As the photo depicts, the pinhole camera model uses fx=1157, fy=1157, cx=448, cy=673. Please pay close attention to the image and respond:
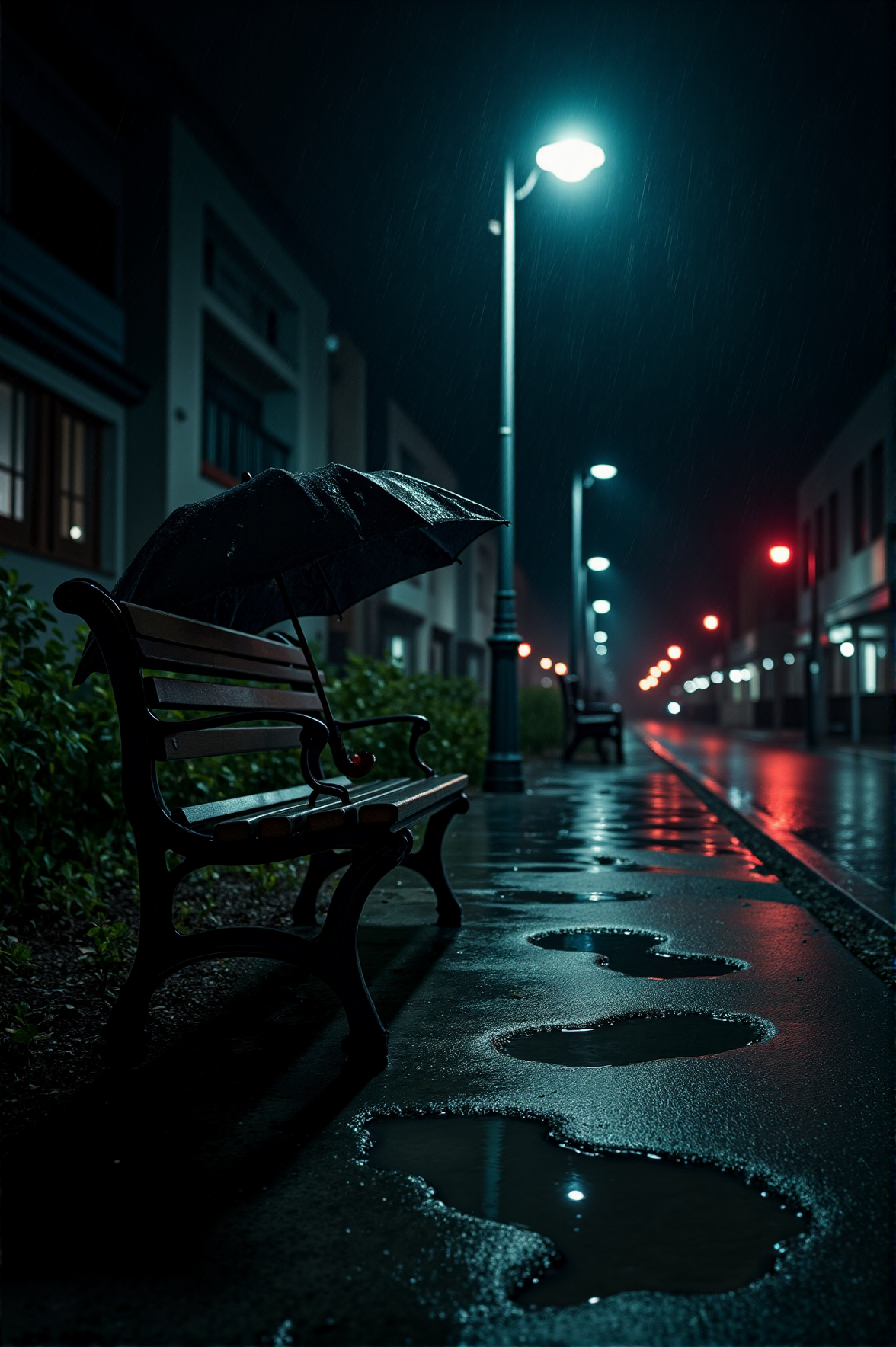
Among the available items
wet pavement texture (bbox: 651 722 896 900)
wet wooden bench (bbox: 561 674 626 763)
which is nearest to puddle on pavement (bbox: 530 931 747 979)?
wet pavement texture (bbox: 651 722 896 900)

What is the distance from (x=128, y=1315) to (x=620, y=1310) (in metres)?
0.80

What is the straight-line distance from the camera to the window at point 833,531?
42.9 meters

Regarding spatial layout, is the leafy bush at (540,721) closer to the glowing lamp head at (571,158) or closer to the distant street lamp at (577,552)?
the distant street lamp at (577,552)

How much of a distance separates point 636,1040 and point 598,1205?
3.93 feet

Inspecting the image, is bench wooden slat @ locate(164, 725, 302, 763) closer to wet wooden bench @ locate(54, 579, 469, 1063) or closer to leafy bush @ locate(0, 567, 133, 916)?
wet wooden bench @ locate(54, 579, 469, 1063)

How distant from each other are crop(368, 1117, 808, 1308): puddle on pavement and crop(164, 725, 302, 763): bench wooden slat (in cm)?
126

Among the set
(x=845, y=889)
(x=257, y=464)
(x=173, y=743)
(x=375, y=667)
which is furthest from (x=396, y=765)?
(x=257, y=464)

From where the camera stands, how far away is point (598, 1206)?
227cm

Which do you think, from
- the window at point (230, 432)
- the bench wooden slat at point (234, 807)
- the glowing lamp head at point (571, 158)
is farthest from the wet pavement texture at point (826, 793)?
the window at point (230, 432)

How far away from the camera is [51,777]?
512 centimetres

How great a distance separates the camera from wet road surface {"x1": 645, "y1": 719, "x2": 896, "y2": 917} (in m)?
8.20

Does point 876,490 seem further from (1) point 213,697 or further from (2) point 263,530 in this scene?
(2) point 263,530

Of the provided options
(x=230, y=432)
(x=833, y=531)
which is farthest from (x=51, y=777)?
(x=833, y=531)

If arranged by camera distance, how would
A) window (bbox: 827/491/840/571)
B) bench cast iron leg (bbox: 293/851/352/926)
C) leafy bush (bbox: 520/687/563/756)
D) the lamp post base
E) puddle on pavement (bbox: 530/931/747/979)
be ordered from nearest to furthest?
puddle on pavement (bbox: 530/931/747/979) → bench cast iron leg (bbox: 293/851/352/926) → the lamp post base → leafy bush (bbox: 520/687/563/756) → window (bbox: 827/491/840/571)
